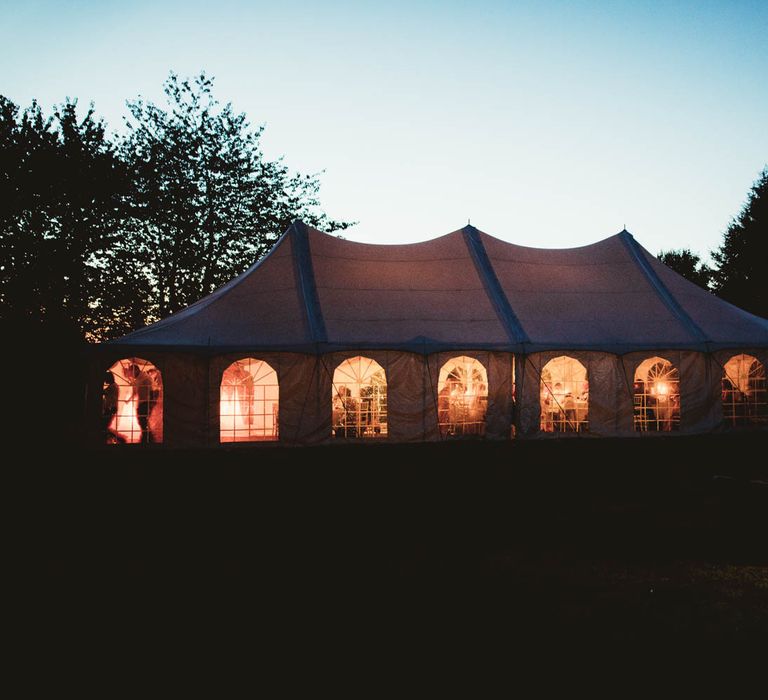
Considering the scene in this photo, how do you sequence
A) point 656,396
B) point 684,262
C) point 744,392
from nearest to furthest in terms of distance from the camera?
point 656,396 < point 744,392 < point 684,262

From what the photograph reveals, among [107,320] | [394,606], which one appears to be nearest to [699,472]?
[394,606]

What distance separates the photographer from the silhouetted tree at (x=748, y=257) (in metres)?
29.0

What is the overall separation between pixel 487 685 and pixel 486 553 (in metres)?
1.89

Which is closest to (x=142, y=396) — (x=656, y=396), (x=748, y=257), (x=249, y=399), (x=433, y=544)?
(x=249, y=399)

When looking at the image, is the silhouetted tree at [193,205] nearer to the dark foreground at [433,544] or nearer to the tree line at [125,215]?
the tree line at [125,215]

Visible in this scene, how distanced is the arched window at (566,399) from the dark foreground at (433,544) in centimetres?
279

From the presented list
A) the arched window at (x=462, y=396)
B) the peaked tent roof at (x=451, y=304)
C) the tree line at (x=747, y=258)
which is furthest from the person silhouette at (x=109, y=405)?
the tree line at (x=747, y=258)

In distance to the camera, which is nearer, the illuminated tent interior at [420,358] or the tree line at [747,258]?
the illuminated tent interior at [420,358]

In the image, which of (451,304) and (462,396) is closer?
(462,396)

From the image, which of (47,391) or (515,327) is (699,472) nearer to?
(515,327)

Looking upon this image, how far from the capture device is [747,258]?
29.8m

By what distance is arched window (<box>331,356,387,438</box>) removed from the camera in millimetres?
10156

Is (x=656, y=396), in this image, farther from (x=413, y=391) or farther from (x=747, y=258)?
(x=747, y=258)

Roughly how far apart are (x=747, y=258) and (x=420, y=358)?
26415 mm
